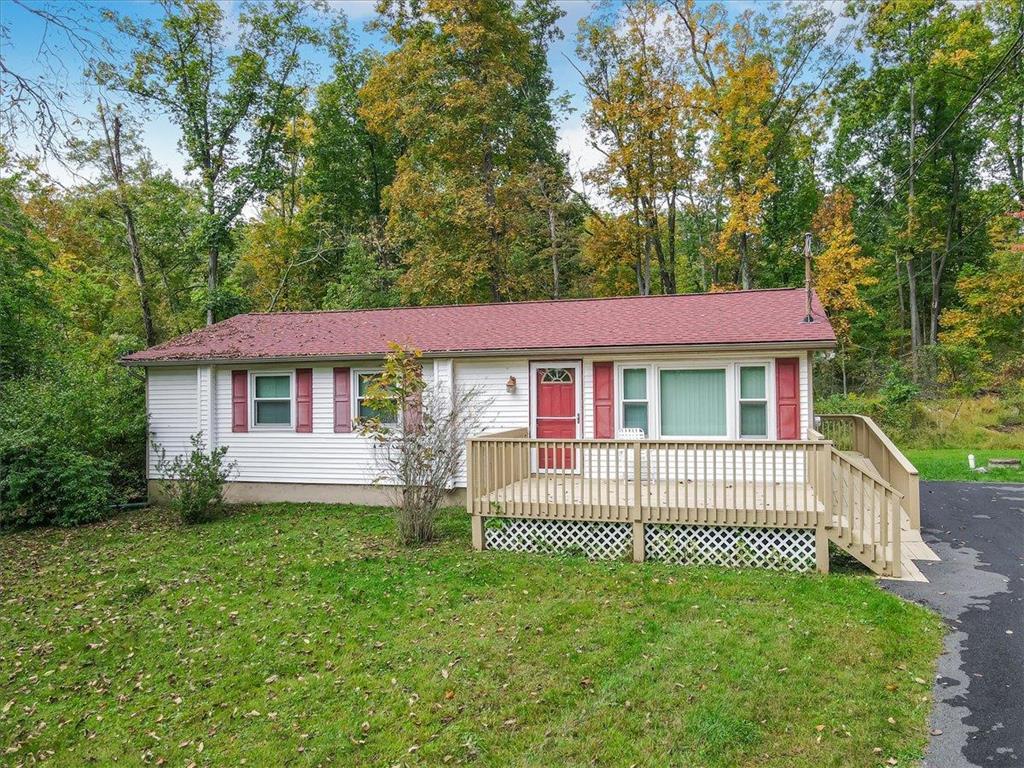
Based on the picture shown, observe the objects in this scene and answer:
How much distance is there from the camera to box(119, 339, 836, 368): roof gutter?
9.07 meters

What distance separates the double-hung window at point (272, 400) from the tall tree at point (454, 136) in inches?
334

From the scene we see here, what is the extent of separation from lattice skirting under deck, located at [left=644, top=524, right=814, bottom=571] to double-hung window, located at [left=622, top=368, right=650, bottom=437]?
263 centimetres

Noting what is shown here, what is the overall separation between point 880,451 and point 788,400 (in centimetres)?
267

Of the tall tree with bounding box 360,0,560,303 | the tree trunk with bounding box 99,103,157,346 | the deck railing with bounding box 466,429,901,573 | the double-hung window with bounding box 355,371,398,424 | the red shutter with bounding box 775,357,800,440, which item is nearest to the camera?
the deck railing with bounding box 466,429,901,573

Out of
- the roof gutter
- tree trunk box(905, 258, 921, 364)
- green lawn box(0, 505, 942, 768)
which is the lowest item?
green lawn box(0, 505, 942, 768)

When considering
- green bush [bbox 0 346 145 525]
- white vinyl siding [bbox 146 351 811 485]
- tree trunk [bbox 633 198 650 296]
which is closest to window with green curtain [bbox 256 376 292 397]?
white vinyl siding [bbox 146 351 811 485]

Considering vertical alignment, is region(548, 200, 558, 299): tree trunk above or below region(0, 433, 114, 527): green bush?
above

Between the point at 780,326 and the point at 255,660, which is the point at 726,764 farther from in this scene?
the point at 780,326

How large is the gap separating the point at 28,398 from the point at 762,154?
2137 cm

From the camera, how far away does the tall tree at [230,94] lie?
19.0 meters

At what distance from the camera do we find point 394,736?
406 centimetres

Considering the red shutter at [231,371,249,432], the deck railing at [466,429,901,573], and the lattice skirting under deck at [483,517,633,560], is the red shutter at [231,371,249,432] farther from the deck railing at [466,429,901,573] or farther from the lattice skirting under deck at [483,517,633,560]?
the lattice skirting under deck at [483,517,633,560]

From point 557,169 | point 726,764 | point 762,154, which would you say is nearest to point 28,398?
point 726,764

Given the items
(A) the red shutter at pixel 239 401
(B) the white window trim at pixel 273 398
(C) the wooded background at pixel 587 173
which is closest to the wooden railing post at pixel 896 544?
(B) the white window trim at pixel 273 398
